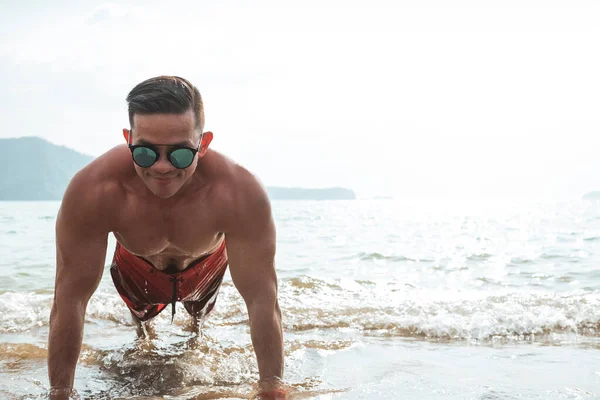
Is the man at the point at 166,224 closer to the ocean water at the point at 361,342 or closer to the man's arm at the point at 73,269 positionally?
the man's arm at the point at 73,269

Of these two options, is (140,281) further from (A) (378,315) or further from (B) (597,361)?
(B) (597,361)

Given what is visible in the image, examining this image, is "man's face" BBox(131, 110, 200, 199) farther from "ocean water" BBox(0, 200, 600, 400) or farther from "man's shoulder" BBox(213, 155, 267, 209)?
"ocean water" BBox(0, 200, 600, 400)

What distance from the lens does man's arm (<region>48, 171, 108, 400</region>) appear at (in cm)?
315

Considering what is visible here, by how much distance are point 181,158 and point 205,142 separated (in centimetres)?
30

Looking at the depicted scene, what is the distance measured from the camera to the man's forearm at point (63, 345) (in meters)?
3.21

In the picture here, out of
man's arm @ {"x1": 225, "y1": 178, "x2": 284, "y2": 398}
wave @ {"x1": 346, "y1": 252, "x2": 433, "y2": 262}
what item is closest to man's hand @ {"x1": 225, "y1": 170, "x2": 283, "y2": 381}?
man's arm @ {"x1": 225, "y1": 178, "x2": 284, "y2": 398}

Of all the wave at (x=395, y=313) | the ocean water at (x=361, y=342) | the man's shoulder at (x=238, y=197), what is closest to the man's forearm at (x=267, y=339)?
the ocean water at (x=361, y=342)

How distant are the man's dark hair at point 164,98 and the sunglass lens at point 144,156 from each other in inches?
6.1

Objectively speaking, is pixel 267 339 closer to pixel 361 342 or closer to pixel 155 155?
pixel 155 155

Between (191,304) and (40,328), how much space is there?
1814mm

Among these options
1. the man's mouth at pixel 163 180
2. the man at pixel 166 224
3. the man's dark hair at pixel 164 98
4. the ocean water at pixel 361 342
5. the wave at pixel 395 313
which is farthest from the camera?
the wave at pixel 395 313

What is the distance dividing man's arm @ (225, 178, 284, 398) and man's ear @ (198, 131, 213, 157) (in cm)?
28

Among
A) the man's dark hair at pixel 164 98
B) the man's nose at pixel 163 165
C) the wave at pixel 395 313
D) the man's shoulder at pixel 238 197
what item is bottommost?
the wave at pixel 395 313

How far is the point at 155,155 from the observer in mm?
2879
